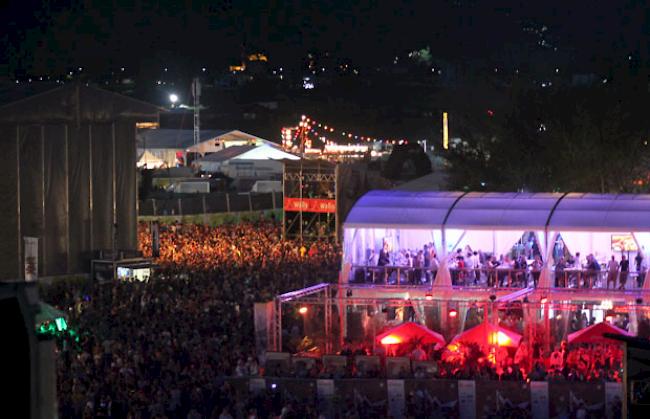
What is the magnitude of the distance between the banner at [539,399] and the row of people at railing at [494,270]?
530 cm

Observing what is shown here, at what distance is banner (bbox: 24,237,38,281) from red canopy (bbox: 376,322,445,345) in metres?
10.3

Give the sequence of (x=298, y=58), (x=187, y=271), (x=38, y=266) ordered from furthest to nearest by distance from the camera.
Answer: (x=298, y=58) → (x=38, y=266) → (x=187, y=271)

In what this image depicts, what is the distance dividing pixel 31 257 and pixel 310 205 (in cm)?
639

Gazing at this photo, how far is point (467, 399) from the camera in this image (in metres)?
15.4

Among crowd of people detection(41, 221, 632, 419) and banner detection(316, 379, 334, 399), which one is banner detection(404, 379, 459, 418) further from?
banner detection(316, 379, 334, 399)

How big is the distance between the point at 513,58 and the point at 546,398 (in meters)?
139

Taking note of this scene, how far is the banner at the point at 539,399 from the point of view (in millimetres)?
15172

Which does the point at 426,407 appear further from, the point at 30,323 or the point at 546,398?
the point at 30,323

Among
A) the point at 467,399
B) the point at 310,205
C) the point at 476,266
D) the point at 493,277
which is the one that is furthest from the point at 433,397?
the point at 310,205

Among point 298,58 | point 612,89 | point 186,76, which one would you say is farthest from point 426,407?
point 298,58

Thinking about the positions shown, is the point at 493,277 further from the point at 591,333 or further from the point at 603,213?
the point at 591,333

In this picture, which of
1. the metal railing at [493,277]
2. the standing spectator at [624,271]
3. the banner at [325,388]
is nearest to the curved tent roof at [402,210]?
the metal railing at [493,277]

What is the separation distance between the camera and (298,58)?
144 metres

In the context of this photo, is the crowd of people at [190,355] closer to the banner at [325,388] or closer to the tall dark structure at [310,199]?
the banner at [325,388]
